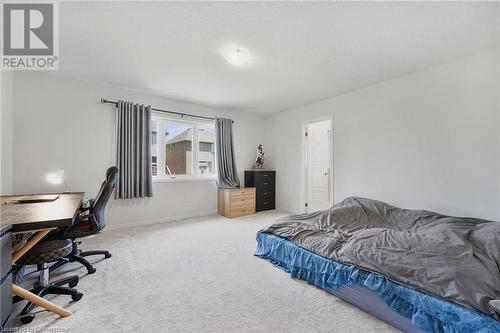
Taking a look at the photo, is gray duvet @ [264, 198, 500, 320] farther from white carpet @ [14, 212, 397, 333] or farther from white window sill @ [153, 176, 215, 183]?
white window sill @ [153, 176, 215, 183]

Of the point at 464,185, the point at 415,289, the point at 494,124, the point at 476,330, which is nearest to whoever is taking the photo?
the point at 476,330

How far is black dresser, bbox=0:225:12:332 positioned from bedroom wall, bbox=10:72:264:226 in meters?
2.24

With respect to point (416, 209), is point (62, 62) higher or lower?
higher

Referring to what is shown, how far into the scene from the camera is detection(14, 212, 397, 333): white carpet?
1440 mm

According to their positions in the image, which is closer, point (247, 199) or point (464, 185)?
point (464, 185)

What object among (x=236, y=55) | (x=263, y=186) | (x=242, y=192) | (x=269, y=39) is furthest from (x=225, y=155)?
(x=269, y=39)

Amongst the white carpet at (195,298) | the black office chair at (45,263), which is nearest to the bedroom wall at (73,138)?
the white carpet at (195,298)

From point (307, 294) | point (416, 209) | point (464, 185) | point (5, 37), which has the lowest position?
point (307, 294)

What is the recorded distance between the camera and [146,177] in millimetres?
3770

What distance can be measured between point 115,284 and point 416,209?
3.80 meters

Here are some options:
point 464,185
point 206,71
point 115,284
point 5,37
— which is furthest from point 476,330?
point 5,37

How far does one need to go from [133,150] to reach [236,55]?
2.46 metres

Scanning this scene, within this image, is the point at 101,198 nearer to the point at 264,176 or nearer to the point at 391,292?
the point at 391,292

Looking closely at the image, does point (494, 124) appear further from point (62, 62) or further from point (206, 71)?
point (62, 62)
